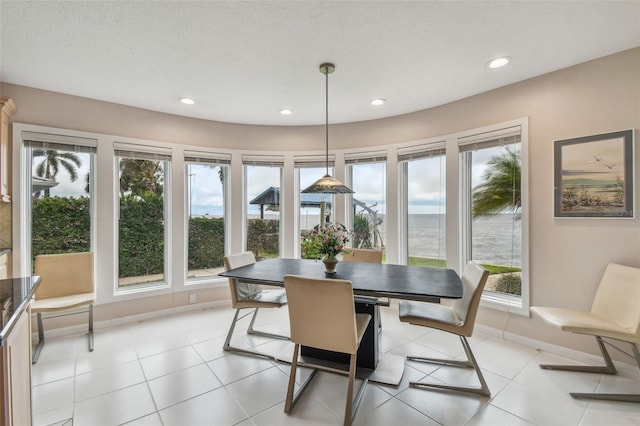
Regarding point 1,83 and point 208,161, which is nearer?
point 1,83

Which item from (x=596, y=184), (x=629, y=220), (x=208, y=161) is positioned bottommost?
(x=629, y=220)

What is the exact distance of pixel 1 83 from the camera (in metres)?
2.88

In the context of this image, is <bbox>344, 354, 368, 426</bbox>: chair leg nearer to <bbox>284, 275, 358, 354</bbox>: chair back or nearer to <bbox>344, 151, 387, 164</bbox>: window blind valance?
<bbox>284, 275, 358, 354</bbox>: chair back

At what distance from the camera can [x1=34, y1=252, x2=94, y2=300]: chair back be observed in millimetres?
3004

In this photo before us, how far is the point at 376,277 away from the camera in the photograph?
2.52 metres

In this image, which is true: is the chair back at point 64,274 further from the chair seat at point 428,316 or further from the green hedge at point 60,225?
the chair seat at point 428,316

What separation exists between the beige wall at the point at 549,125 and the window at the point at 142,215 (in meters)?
0.29

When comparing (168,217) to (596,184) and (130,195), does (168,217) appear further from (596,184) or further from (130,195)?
(596,184)

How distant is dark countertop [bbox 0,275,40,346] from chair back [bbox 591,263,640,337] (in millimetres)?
3597

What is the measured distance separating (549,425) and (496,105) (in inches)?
113

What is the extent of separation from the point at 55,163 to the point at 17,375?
9.38 feet

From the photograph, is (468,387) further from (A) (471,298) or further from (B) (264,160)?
(B) (264,160)

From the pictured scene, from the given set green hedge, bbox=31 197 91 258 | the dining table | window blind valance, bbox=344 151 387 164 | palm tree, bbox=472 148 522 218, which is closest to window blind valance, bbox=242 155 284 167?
window blind valance, bbox=344 151 387 164

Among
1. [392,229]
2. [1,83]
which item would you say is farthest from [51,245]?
[392,229]
